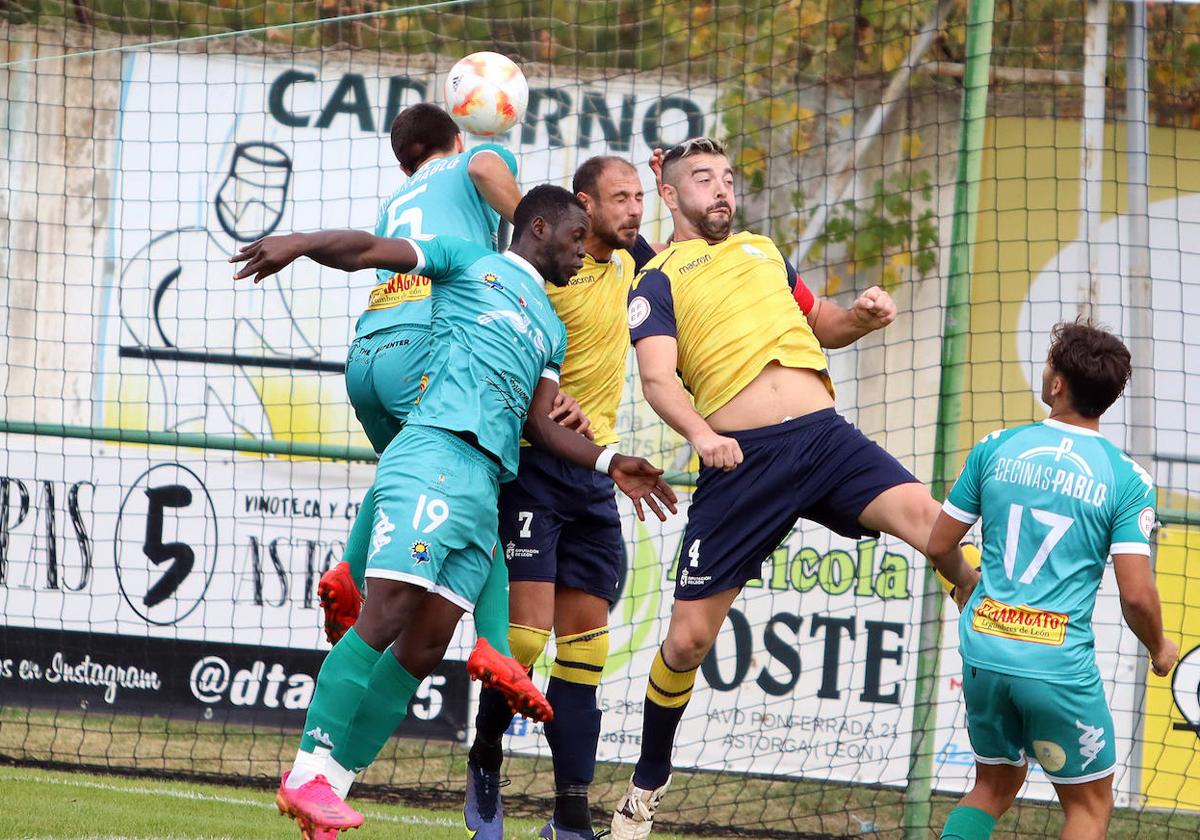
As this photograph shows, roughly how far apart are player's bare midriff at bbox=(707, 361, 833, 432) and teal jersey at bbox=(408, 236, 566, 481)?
76 centimetres

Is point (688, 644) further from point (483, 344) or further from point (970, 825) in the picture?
point (483, 344)

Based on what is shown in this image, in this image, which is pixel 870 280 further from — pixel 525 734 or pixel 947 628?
pixel 525 734

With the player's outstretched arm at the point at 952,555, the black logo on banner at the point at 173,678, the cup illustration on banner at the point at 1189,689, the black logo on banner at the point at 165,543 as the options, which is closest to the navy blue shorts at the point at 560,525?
the player's outstretched arm at the point at 952,555

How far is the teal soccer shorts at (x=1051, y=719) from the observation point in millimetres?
3924

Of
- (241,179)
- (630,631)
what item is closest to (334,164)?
(241,179)

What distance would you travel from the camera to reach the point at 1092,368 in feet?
13.1

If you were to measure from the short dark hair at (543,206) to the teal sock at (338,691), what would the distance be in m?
1.45

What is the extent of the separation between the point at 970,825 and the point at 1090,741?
478mm

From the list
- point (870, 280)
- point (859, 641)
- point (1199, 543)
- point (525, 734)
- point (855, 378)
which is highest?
point (870, 280)

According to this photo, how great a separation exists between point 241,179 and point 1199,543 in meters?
5.70

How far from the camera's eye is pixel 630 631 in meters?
7.66

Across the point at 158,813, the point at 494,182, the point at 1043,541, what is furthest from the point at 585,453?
the point at 158,813

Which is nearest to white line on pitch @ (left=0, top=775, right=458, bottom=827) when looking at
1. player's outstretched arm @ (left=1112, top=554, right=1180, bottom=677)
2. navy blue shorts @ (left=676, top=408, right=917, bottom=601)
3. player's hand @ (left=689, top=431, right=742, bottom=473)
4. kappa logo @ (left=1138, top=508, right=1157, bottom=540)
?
navy blue shorts @ (left=676, top=408, right=917, bottom=601)

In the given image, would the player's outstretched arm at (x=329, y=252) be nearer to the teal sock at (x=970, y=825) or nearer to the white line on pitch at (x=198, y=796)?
the teal sock at (x=970, y=825)
